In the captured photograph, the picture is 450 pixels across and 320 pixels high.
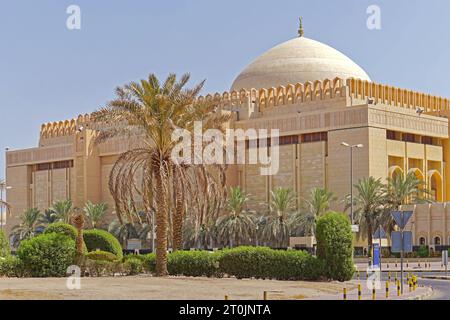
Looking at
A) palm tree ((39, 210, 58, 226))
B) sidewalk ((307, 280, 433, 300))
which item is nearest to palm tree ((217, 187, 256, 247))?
palm tree ((39, 210, 58, 226))

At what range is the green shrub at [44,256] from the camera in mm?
31125

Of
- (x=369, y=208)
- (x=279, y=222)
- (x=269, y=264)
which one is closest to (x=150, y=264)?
(x=269, y=264)

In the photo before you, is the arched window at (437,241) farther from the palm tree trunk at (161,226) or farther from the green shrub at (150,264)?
the palm tree trunk at (161,226)

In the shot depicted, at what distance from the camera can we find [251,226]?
200 feet

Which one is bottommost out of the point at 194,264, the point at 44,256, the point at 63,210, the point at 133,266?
the point at 133,266

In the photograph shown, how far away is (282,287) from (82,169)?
59.0 meters

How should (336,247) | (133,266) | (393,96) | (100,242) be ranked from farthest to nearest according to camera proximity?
1. (393,96)
2. (100,242)
3. (133,266)
4. (336,247)

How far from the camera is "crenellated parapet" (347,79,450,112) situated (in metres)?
68.4

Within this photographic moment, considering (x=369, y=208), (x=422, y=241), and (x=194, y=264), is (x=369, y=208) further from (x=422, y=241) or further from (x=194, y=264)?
(x=194, y=264)

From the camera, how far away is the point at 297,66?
77.3m

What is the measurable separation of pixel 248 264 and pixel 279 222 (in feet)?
94.9

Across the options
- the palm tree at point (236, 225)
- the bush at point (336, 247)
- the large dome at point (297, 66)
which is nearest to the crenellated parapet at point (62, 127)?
the large dome at point (297, 66)

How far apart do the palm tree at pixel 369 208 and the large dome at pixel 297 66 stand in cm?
2105

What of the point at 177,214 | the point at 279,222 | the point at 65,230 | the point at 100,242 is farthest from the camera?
the point at 279,222
